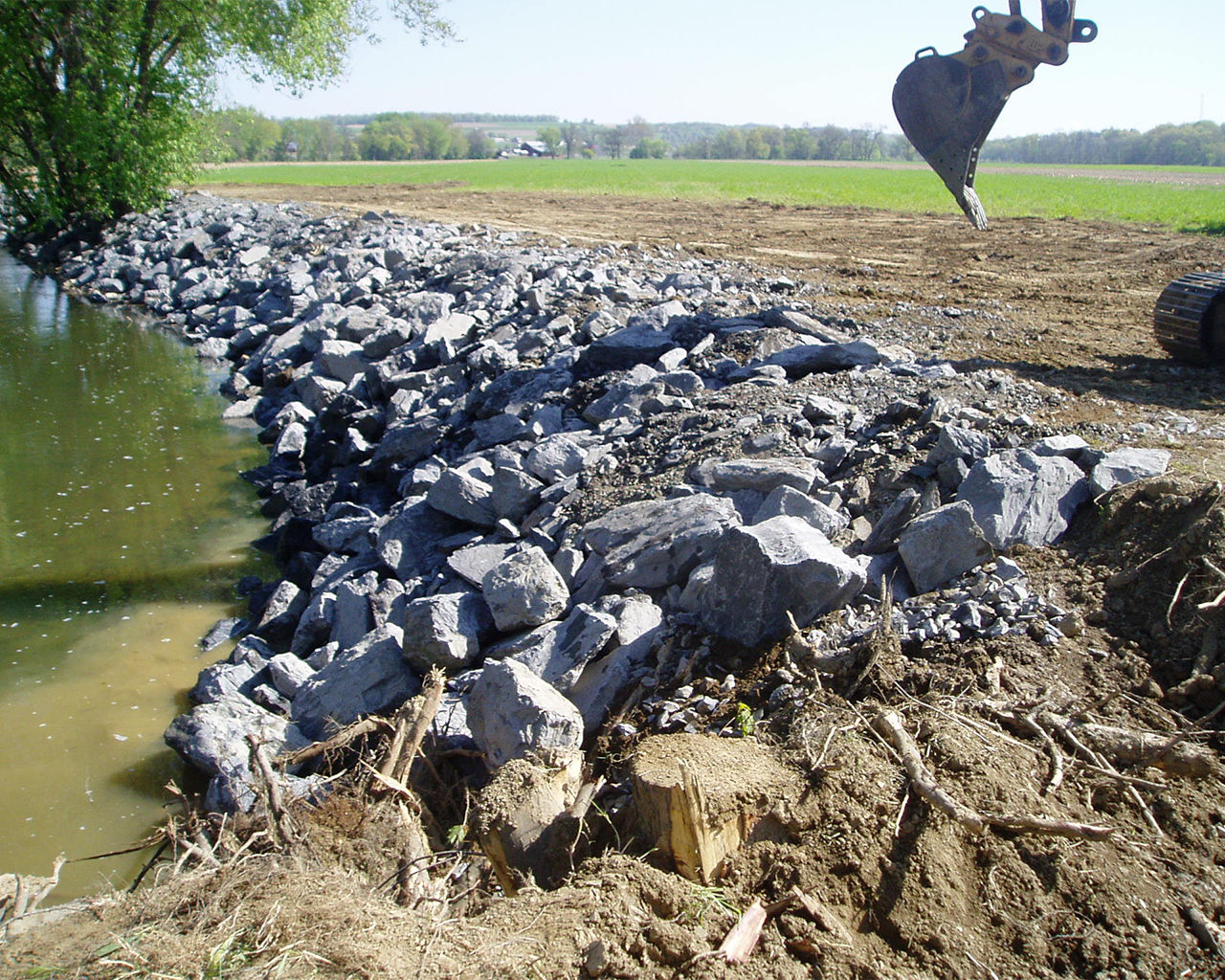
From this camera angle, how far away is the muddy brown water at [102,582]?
166 inches

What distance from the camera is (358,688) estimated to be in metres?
4.42

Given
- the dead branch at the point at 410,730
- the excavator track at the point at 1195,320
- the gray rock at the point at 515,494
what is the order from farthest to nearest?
the excavator track at the point at 1195,320 < the gray rock at the point at 515,494 < the dead branch at the point at 410,730

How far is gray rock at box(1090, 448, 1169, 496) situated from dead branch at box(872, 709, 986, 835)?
1.85 m

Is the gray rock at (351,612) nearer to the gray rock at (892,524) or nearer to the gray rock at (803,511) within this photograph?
the gray rock at (803,511)

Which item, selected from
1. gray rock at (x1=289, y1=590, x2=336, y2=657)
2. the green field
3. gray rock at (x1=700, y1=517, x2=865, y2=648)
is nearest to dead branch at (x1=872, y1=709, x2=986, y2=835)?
gray rock at (x1=700, y1=517, x2=865, y2=648)

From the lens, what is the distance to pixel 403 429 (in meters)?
7.94

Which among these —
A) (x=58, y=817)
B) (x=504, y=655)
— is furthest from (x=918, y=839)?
(x=58, y=817)

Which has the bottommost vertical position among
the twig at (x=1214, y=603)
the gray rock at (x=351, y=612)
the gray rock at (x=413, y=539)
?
the gray rock at (x=351, y=612)

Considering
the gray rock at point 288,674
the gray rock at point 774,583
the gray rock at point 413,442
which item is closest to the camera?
the gray rock at point 774,583

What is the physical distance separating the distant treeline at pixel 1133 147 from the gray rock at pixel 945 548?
64715 mm

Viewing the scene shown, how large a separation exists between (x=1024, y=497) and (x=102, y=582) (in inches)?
234

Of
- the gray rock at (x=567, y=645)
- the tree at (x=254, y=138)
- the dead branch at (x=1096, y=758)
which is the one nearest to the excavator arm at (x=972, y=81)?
the gray rock at (x=567, y=645)

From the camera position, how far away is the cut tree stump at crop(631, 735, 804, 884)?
2.57m

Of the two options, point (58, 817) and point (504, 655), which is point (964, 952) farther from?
point (58, 817)
